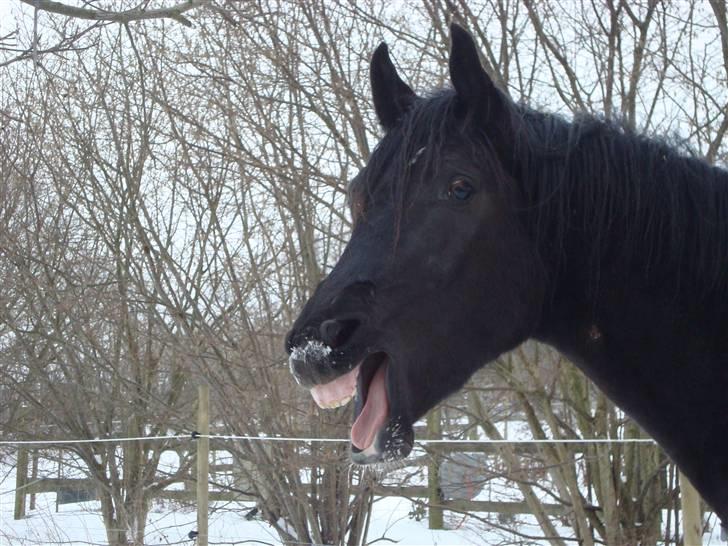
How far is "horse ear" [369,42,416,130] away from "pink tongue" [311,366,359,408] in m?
0.72

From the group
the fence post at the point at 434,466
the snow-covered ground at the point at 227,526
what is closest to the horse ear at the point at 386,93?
the fence post at the point at 434,466

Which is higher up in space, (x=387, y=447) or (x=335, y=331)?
(x=335, y=331)

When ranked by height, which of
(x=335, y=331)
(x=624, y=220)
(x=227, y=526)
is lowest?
(x=227, y=526)

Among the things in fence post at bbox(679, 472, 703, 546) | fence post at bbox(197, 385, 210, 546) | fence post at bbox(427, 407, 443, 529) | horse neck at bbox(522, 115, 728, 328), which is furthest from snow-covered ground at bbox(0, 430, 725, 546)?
horse neck at bbox(522, 115, 728, 328)

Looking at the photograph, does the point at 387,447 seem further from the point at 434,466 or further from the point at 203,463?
the point at 434,466

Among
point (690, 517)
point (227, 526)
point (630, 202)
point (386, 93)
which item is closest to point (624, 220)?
point (630, 202)

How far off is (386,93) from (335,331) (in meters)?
0.75

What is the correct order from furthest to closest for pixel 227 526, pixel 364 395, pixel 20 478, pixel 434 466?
pixel 20 478 < pixel 227 526 < pixel 434 466 < pixel 364 395

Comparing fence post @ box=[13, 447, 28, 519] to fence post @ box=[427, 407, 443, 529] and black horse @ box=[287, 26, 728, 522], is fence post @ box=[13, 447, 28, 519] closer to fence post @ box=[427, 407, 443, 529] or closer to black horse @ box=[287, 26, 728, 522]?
fence post @ box=[427, 407, 443, 529]

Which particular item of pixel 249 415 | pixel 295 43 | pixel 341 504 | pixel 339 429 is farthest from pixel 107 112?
pixel 341 504

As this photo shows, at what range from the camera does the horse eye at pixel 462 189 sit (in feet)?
5.91

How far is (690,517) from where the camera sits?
12.9ft

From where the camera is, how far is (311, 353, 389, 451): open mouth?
1.61 metres

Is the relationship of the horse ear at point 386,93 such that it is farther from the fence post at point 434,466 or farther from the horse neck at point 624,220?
the fence post at point 434,466
